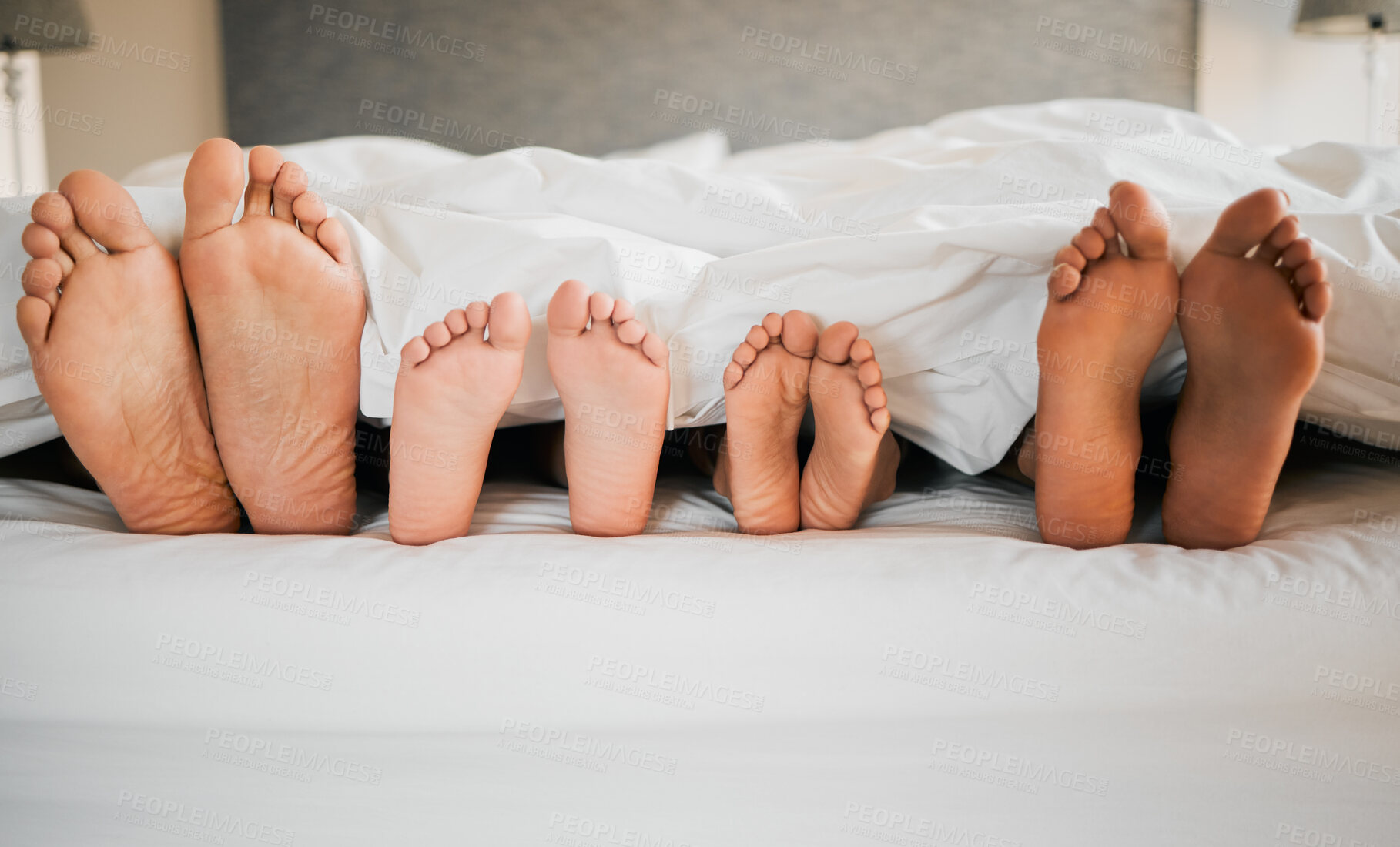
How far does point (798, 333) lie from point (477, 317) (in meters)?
0.25

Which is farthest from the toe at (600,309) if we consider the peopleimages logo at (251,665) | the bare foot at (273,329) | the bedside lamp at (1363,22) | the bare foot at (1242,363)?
the bedside lamp at (1363,22)

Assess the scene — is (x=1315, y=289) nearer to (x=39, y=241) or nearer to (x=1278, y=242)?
(x=1278, y=242)

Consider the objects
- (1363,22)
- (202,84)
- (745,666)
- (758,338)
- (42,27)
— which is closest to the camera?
(745,666)

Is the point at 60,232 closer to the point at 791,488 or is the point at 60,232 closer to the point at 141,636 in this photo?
the point at 141,636

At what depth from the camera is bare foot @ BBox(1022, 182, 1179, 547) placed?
0.59m

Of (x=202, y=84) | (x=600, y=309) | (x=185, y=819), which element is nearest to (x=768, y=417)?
(x=600, y=309)

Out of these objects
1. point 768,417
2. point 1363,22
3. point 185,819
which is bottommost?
point 185,819

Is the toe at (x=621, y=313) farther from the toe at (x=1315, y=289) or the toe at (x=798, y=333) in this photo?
the toe at (x=1315, y=289)

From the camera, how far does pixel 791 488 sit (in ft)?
2.34

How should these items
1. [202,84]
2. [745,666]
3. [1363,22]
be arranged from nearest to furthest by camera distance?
1. [745,666]
2. [1363,22]
3. [202,84]

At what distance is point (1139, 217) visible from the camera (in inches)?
22.5

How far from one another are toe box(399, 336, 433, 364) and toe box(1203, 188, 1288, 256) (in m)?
0.58

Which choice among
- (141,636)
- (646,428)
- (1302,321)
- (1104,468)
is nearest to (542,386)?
(646,428)

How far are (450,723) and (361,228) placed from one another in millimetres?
411
